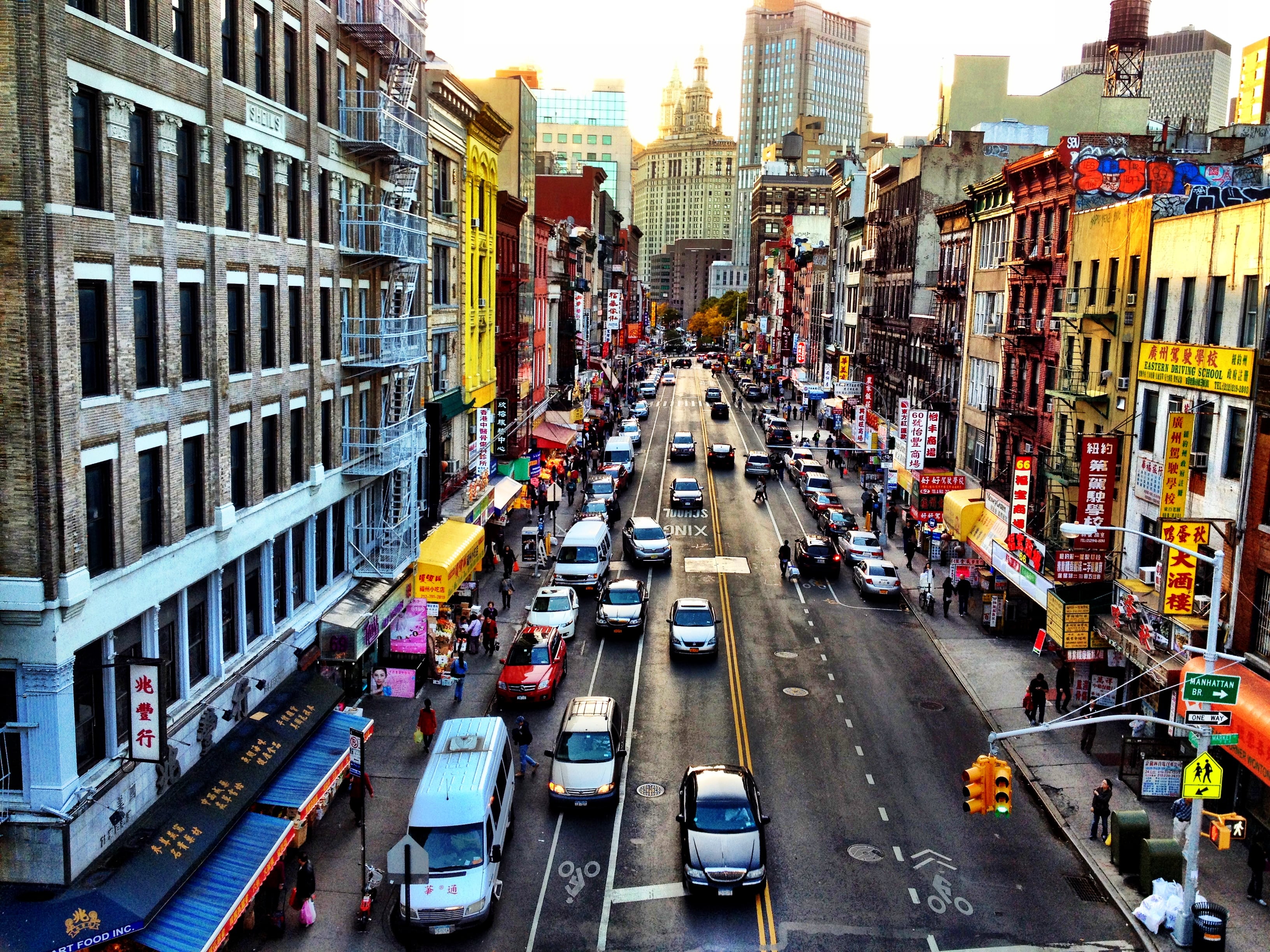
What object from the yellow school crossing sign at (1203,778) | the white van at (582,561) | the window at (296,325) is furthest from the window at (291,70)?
the yellow school crossing sign at (1203,778)

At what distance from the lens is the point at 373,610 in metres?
30.4

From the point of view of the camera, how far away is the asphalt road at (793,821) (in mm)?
19797

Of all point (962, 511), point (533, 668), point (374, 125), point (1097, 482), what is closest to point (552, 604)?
point (533, 668)

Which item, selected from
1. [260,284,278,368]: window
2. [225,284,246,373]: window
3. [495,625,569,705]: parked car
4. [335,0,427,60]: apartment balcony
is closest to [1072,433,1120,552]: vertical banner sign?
[495,625,569,705]: parked car

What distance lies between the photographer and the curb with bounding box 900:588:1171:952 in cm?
2017

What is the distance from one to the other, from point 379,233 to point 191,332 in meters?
12.1

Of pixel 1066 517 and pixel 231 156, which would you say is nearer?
pixel 231 156

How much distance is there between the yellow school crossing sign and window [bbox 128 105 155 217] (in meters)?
20.4

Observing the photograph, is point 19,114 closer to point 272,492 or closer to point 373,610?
point 272,492

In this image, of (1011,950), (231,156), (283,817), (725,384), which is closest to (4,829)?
(283,817)

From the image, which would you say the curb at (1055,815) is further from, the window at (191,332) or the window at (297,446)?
the window at (191,332)

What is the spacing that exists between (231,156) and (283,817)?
44.0 ft

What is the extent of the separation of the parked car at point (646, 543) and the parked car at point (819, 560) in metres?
5.88

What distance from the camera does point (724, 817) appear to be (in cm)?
2133
